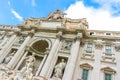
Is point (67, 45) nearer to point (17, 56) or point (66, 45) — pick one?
point (66, 45)

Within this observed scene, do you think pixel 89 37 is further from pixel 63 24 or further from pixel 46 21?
pixel 46 21

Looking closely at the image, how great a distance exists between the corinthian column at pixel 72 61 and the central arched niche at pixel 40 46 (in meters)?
4.18

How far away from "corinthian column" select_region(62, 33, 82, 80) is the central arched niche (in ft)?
13.7

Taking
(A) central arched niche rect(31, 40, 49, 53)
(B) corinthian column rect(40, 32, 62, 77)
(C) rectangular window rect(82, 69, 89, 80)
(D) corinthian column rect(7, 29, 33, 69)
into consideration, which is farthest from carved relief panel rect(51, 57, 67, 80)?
(D) corinthian column rect(7, 29, 33, 69)

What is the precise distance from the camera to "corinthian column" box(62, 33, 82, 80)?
43.6 feet

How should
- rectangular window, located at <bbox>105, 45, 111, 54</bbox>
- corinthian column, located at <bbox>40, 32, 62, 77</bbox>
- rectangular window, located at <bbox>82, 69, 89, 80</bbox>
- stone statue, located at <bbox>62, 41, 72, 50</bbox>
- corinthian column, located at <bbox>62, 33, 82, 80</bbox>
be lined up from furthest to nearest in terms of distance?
stone statue, located at <bbox>62, 41, 72, 50</bbox> < rectangular window, located at <bbox>105, 45, 111, 54</bbox> < rectangular window, located at <bbox>82, 69, 89, 80</bbox> < corinthian column, located at <bbox>40, 32, 62, 77</bbox> < corinthian column, located at <bbox>62, 33, 82, 80</bbox>

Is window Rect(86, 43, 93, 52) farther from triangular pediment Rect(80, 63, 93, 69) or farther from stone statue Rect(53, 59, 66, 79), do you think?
stone statue Rect(53, 59, 66, 79)

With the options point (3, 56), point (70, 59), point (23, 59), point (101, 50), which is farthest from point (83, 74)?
point (3, 56)

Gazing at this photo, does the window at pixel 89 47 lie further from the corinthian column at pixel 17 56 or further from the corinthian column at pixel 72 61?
the corinthian column at pixel 17 56

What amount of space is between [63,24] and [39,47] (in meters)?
4.54

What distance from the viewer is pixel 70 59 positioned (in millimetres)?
14938

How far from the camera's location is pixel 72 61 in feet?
47.6

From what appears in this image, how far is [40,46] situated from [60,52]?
3.94 m

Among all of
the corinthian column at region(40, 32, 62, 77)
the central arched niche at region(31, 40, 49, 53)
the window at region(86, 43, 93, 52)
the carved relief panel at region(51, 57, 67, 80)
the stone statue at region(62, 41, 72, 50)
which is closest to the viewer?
the carved relief panel at region(51, 57, 67, 80)
